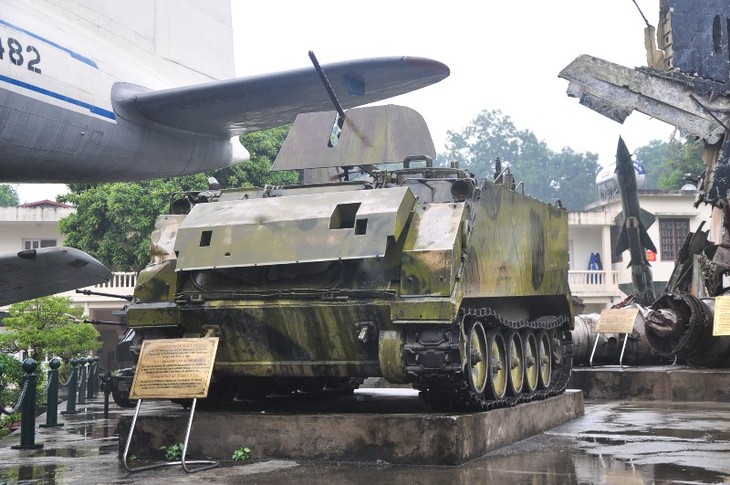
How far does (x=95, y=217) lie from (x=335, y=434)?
2267 cm

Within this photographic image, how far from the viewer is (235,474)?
24.8 ft

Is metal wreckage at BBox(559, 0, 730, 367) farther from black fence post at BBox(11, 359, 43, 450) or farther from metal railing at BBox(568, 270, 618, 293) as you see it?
metal railing at BBox(568, 270, 618, 293)

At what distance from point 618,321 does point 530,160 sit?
61.1 metres

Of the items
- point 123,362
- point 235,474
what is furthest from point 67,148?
point 123,362

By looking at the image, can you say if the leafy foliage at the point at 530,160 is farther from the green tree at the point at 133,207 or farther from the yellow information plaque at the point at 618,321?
the yellow information plaque at the point at 618,321

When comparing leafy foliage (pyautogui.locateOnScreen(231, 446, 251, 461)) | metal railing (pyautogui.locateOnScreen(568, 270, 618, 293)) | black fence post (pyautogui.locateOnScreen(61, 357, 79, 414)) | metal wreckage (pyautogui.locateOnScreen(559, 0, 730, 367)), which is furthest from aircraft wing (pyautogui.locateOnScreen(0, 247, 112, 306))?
metal railing (pyautogui.locateOnScreen(568, 270, 618, 293))

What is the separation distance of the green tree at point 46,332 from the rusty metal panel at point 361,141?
43.3 feet

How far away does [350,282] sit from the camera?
28.0 ft

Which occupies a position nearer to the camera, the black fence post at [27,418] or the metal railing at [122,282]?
the black fence post at [27,418]

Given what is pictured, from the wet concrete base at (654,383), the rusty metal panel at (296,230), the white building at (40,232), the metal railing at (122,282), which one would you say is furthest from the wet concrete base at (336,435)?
the white building at (40,232)

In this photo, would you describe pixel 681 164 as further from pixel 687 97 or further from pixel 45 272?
pixel 45 272

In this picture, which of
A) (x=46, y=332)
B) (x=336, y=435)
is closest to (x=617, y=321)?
(x=336, y=435)

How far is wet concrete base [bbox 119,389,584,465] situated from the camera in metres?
7.95

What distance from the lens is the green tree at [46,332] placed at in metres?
22.4
